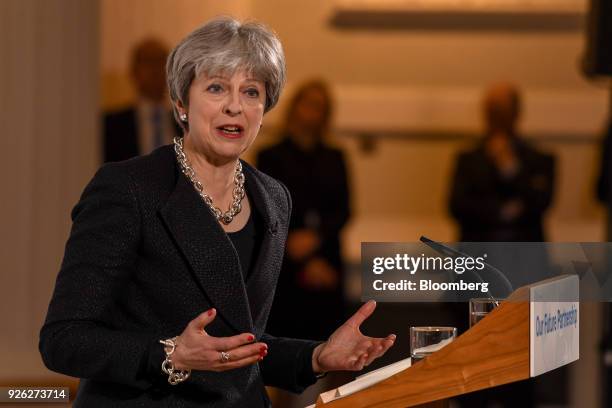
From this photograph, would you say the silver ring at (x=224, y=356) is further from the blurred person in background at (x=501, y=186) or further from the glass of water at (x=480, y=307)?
the blurred person in background at (x=501, y=186)

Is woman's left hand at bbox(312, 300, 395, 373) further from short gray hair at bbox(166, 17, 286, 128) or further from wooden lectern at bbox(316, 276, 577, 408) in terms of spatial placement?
short gray hair at bbox(166, 17, 286, 128)

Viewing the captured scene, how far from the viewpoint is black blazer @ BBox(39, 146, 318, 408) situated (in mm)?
1869

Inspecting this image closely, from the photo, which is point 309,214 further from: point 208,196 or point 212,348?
point 212,348

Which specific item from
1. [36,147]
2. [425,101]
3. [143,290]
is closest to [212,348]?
[143,290]

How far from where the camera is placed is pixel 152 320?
6.44ft

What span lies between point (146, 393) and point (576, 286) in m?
0.69

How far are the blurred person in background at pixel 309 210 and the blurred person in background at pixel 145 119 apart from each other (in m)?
0.39

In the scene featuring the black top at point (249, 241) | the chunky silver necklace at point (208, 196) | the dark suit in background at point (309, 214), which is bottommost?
the dark suit in background at point (309, 214)

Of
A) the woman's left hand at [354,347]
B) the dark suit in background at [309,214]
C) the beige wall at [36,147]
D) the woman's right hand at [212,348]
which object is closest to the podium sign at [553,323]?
the woman's left hand at [354,347]

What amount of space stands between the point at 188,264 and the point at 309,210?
2840mm

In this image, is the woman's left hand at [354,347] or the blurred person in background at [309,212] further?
the blurred person in background at [309,212]

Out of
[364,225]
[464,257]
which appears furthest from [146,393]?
[364,225]

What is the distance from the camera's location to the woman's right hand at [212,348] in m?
1.76

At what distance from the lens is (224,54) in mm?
1984
